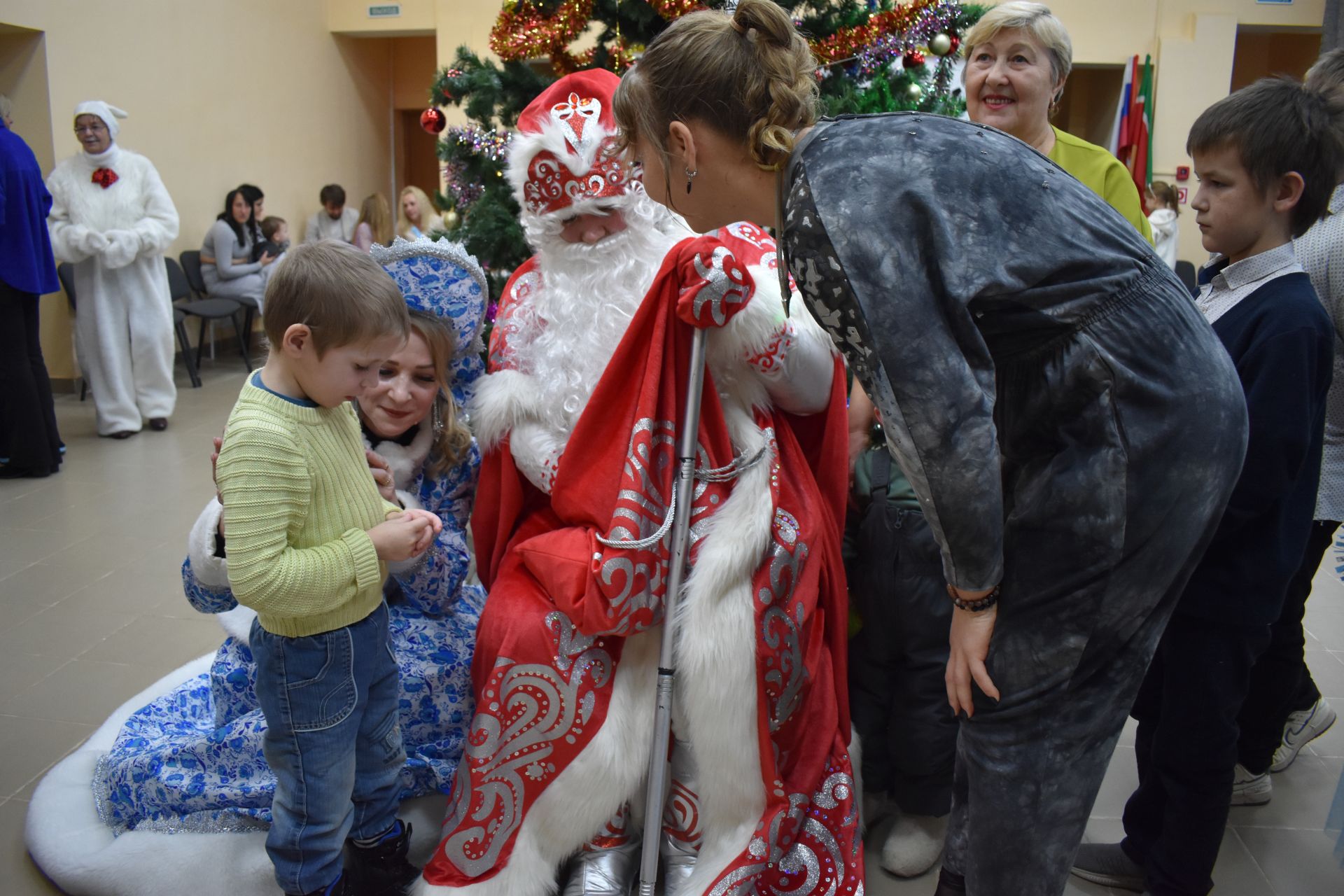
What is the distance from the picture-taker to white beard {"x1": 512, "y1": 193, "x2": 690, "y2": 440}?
2211mm

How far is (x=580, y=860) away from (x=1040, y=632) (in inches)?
46.6

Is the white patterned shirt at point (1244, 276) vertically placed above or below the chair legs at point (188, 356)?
above

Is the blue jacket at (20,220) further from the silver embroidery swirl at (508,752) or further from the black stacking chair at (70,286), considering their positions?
the silver embroidery swirl at (508,752)

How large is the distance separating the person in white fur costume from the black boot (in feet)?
15.6

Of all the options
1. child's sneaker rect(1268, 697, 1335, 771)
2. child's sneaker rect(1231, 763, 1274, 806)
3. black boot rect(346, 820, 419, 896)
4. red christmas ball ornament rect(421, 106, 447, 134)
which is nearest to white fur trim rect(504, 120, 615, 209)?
red christmas ball ornament rect(421, 106, 447, 134)

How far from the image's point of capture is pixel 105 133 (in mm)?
5883

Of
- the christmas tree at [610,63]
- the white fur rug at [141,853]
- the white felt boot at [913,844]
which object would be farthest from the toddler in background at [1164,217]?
the white fur rug at [141,853]

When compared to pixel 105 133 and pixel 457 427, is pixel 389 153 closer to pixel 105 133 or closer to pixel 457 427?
pixel 105 133

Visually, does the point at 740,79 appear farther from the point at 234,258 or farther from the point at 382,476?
the point at 234,258

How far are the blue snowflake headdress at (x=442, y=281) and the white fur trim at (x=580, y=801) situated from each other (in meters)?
0.88

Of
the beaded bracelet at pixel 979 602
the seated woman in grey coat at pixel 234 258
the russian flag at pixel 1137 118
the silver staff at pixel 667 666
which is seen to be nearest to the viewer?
the beaded bracelet at pixel 979 602

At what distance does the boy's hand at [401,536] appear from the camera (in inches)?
71.0

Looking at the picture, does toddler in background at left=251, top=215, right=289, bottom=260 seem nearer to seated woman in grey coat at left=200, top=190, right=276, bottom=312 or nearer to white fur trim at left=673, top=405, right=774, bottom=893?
seated woman in grey coat at left=200, top=190, right=276, bottom=312

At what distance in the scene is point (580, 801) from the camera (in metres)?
2.02
